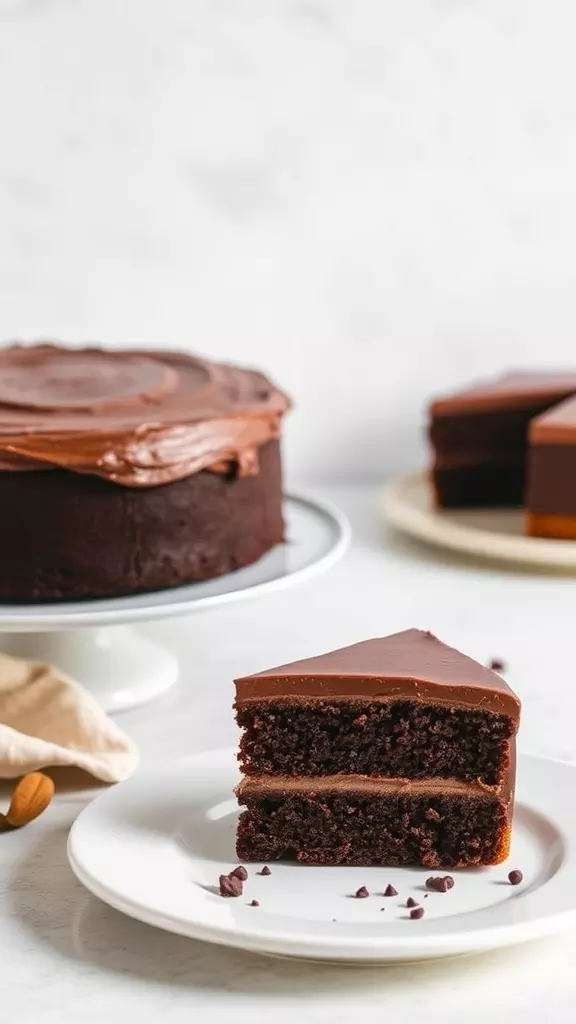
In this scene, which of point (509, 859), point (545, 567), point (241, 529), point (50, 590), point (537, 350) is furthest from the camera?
point (537, 350)

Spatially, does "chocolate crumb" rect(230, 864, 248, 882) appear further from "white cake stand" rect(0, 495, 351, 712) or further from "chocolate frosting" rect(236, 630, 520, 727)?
"white cake stand" rect(0, 495, 351, 712)

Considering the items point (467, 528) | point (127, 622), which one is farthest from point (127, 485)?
point (467, 528)

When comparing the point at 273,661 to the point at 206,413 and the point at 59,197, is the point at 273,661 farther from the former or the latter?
the point at 59,197

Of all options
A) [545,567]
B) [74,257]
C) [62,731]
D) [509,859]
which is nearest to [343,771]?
[509,859]

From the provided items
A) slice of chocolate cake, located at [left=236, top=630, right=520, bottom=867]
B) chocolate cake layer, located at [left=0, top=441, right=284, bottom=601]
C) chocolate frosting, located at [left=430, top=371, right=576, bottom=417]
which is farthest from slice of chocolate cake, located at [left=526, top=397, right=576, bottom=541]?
slice of chocolate cake, located at [left=236, top=630, right=520, bottom=867]

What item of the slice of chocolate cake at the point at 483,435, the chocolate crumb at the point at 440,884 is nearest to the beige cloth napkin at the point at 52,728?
the chocolate crumb at the point at 440,884

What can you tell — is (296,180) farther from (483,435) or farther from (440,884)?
(440,884)
